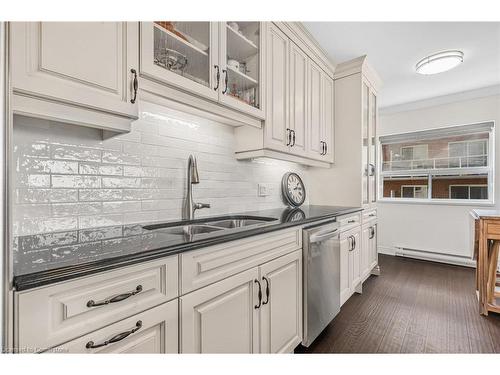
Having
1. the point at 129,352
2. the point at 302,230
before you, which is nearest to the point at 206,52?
the point at 302,230

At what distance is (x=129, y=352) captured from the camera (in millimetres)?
763

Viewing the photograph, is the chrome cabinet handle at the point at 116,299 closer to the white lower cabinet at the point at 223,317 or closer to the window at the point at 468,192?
the white lower cabinet at the point at 223,317

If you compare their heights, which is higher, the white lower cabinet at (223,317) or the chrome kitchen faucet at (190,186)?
the chrome kitchen faucet at (190,186)

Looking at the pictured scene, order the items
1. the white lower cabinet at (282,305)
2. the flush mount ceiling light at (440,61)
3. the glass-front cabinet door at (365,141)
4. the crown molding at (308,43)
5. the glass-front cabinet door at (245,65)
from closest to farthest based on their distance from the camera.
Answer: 1. the white lower cabinet at (282,305)
2. the glass-front cabinet door at (245,65)
3. the crown molding at (308,43)
4. the flush mount ceiling light at (440,61)
5. the glass-front cabinet door at (365,141)

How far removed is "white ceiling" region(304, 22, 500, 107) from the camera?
2.10 m

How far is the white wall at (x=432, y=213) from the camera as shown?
3.43 meters

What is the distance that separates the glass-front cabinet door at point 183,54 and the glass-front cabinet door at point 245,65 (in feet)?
0.45

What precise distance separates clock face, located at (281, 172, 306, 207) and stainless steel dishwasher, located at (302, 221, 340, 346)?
699 mm

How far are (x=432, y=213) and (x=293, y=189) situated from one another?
2641mm

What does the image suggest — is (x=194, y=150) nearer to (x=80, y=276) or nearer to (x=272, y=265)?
(x=272, y=265)

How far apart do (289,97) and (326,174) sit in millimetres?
1198

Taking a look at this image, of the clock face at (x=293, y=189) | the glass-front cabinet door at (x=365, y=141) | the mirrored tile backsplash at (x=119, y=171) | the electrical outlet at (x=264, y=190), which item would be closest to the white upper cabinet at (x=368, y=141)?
the glass-front cabinet door at (x=365, y=141)

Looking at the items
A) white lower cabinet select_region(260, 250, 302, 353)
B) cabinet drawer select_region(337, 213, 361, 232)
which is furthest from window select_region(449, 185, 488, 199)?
white lower cabinet select_region(260, 250, 302, 353)

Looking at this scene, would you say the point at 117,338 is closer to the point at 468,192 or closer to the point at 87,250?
the point at 87,250
